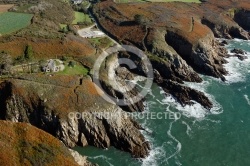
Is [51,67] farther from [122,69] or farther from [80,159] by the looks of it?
[80,159]

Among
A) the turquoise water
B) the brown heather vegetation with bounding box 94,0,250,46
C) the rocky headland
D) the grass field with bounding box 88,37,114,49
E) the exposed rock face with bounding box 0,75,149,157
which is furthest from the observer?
the brown heather vegetation with bounding box 94,0,250,46

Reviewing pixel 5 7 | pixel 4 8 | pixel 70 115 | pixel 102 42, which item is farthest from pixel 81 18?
pixel 70 115

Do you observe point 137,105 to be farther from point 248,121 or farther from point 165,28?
point 165,28

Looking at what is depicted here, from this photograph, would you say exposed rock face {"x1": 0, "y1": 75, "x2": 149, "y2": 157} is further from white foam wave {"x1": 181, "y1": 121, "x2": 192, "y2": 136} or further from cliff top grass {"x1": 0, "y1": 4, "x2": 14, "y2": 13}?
cliff top grass {"x1": 0, "y1": 4, "x2": 14, "y2": 13}

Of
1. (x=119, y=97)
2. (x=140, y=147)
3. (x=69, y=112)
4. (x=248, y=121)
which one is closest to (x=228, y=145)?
(x=248, y=121)

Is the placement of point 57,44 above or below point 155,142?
above

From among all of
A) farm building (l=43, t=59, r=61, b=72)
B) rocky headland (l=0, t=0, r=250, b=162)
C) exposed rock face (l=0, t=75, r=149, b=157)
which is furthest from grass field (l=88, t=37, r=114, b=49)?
exposed rock face (l=0, t=75, r=149, b=157)
